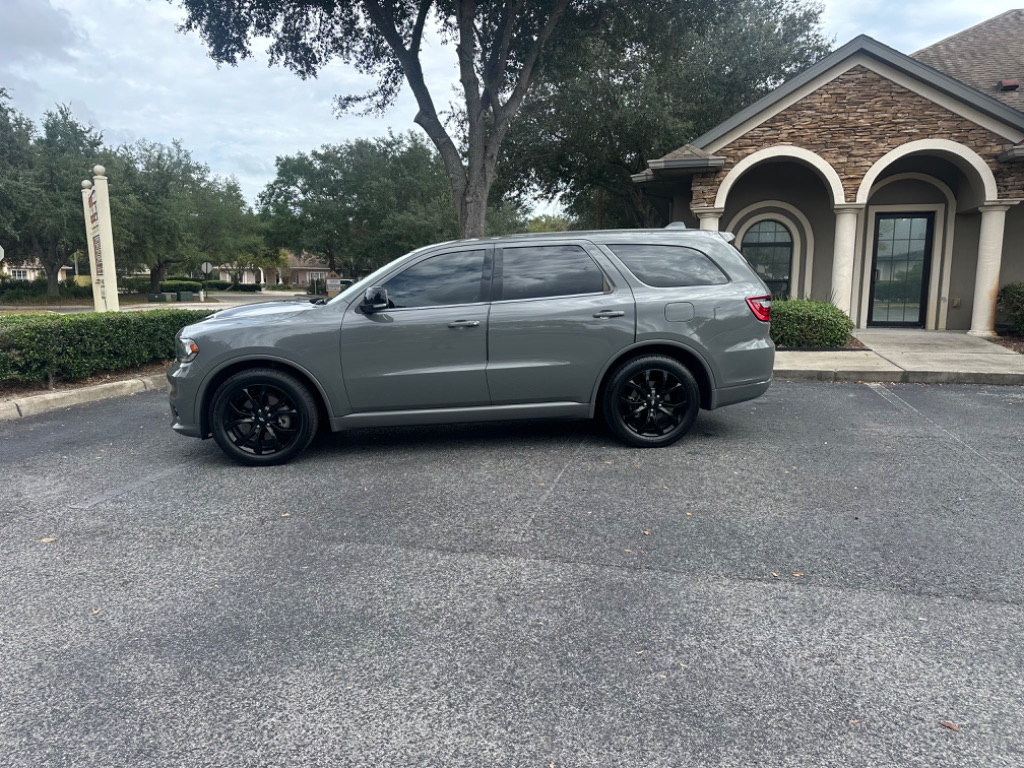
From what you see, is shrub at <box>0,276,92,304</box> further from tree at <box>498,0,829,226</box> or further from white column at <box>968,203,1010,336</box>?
white column at <box>968,203,1010,336</box>

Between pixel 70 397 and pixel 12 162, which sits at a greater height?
pixel 12 162

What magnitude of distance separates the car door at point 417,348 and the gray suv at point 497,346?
0.01 m

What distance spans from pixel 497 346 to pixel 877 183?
39.9 ft

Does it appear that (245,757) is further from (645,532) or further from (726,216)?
(726,216)

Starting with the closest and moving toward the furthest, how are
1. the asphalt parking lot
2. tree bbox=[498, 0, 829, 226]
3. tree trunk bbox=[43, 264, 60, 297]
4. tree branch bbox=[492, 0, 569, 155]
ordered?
the asphalt parking lot, tree branch bbox=[492, 0, 569, 155], tree bbox=[498, 0, 829, 226], tree trunk bbox=[43, 264, 60, 297]

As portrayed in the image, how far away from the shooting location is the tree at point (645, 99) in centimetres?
1938

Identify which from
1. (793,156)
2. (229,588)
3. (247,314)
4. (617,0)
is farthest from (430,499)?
(617,0)

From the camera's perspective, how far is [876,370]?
9.08 metres

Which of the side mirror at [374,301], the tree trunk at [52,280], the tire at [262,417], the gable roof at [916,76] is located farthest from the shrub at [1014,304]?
the tree trunk at [52,280]

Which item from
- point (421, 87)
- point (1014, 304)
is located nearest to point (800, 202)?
point (1014, 304)

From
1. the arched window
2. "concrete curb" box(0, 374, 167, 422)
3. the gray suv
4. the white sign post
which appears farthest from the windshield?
the arched window

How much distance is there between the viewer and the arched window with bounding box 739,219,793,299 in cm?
1512

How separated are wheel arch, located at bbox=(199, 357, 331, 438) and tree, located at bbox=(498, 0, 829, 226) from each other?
49.7 feet

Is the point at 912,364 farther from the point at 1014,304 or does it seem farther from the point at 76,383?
the point at 76,383
